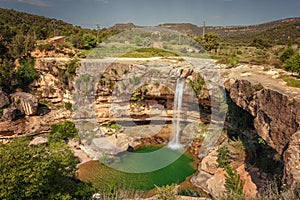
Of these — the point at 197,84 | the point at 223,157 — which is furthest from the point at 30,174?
the point at 197,84

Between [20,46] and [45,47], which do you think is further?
[45,47]

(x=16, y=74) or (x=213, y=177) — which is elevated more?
(x=16, y=74)

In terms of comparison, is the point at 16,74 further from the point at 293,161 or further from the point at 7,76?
the point at 293,161

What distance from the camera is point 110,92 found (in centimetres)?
2297

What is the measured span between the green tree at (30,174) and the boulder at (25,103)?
13530mm

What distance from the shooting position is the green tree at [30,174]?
8.23 meters

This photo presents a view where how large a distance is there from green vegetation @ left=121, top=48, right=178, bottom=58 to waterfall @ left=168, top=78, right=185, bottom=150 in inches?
266

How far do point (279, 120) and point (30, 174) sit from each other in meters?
9.15

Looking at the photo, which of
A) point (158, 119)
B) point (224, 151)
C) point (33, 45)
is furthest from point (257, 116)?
point (33, 45)

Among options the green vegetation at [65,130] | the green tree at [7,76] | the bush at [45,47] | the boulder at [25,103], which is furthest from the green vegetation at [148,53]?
the green tree at [7,76]

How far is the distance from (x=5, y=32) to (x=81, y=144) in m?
17.3

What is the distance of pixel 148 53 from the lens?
29734 mm

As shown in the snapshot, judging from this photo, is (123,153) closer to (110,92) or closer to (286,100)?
(110,92)

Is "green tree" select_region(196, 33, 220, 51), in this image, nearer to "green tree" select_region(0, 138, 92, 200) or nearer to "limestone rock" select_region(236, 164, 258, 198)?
"limestone rock" select_region(236, 164, 258, 198)
